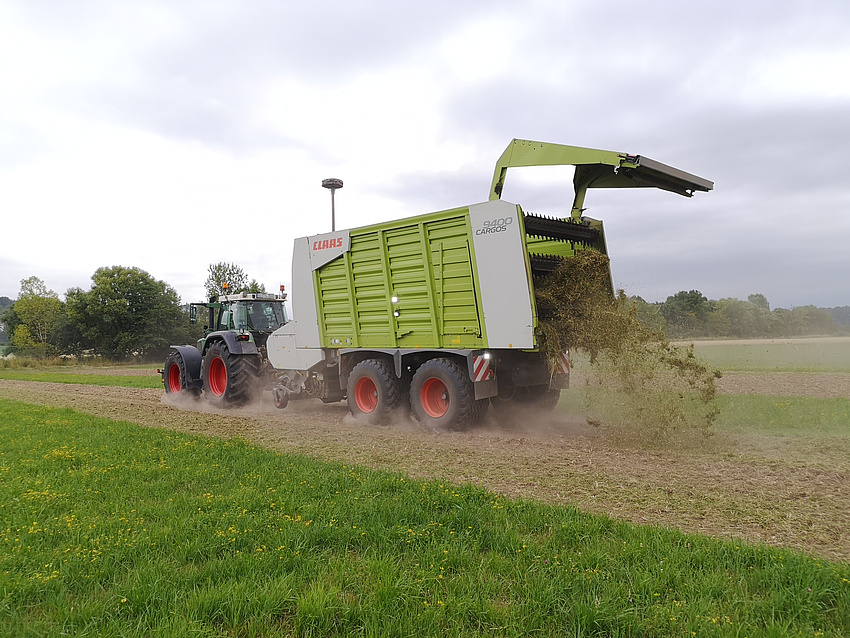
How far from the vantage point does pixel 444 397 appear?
877cm

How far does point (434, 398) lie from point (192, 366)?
23.4ft

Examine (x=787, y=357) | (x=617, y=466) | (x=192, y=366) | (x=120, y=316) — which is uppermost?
(x=120, y=316)

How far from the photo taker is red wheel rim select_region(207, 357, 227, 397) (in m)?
12.5

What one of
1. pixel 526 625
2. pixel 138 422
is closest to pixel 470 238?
pixel 526 625

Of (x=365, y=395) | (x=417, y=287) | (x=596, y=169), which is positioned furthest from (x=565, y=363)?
(x=365, y=395)

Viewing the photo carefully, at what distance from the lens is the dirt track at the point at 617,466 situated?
4.17 meters

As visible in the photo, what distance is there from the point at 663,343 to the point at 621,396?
3.15 ft

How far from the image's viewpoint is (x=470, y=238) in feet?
26.1

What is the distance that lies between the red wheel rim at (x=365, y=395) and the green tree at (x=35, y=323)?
4077 centimetres

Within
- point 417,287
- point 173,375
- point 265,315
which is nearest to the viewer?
point 417,287

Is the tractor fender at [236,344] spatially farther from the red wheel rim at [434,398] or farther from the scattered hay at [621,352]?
the scattered hay at [621,352]

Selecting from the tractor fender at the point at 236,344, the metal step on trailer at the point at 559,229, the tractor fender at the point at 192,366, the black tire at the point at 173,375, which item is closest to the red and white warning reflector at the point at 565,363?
the metal step on trailer at the point at 559,229

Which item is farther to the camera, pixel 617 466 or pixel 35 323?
pixel 35 323

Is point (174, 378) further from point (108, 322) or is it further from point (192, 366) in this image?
point (108, 322)
